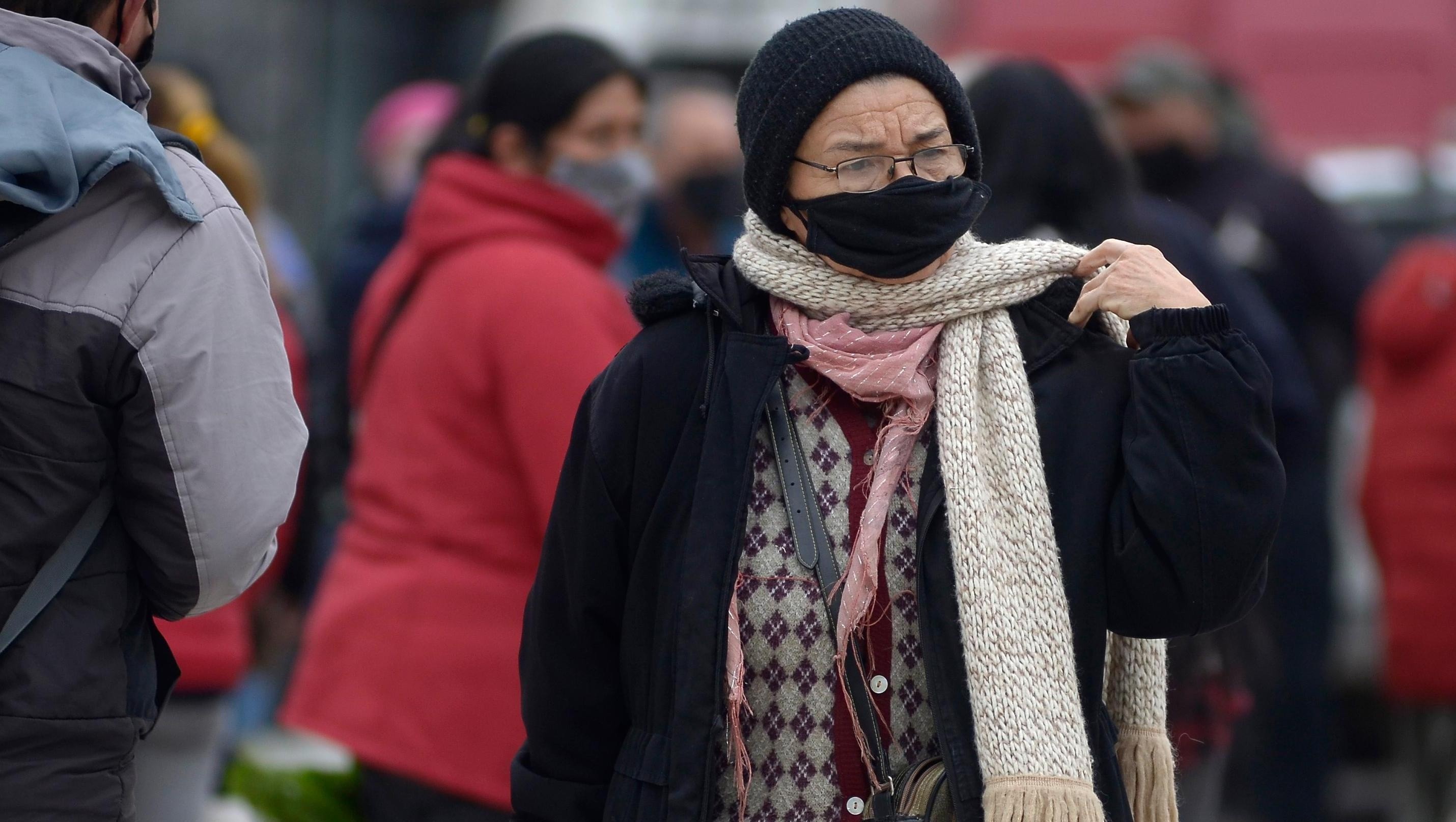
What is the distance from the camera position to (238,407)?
2256 mm

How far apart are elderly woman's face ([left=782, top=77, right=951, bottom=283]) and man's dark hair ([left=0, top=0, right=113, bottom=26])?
94cm

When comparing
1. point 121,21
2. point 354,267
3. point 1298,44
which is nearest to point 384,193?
point 354,267

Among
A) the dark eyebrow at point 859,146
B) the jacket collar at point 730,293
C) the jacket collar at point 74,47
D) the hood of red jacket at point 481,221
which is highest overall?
the dark eyebrow at point 859,146

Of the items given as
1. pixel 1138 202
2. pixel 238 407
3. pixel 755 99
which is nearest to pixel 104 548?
pixel 238 407

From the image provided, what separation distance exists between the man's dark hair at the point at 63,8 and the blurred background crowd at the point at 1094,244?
3.85 ft

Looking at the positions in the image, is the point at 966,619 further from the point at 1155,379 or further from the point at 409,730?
the point at 409,730

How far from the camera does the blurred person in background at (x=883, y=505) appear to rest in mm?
2215

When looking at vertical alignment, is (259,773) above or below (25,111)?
below

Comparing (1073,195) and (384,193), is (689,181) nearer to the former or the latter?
(384,193)

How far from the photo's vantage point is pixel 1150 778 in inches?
94.8

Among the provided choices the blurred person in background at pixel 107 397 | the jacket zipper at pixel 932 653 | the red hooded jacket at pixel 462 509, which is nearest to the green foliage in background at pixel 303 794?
the red hooded jacket at pixel 462 509

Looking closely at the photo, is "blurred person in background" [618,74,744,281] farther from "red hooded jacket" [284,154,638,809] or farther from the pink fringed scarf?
the pink fringed scarf

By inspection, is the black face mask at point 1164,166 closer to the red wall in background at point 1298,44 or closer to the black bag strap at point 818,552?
the black bag strap at point 818,552

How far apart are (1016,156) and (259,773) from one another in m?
2.20
